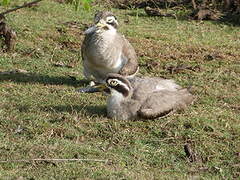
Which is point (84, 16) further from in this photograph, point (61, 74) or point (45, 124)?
point (45, 124)

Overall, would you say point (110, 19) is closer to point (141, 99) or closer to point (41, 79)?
point (41, 79)

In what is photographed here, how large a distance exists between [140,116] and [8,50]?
3980mm

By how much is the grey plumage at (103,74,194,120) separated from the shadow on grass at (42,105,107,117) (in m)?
0.26

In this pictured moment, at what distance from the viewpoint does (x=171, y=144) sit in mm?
7438

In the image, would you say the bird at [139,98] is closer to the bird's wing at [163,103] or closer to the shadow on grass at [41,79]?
the bird's wing at [163,103]

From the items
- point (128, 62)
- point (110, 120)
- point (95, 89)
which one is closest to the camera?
point (110, 120)

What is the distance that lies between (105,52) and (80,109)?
4.06 ft

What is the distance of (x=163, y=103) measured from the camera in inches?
316

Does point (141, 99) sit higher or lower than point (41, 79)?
higher

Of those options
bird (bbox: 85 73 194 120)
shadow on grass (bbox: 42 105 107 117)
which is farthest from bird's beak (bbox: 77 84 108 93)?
shadow on grass (bbox: 42 105 107 117)

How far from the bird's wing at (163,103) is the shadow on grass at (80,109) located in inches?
23.8

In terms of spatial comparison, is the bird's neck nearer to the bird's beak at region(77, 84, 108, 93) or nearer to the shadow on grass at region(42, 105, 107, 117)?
the bird's beak at region(77, 84, 108, 93)

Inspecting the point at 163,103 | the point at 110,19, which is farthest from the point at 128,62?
the point at 163,103

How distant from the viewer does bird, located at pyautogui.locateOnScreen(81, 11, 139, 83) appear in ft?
30.3
